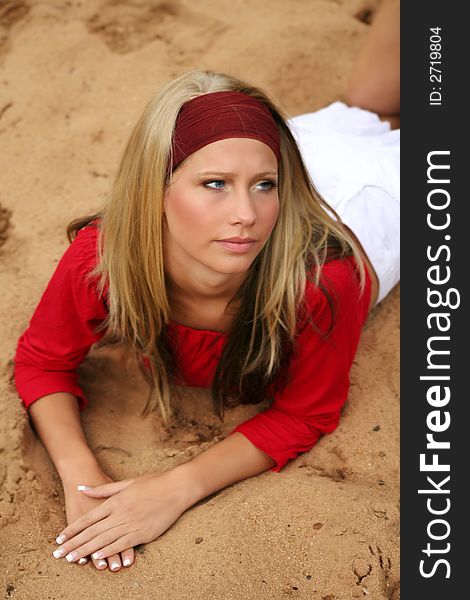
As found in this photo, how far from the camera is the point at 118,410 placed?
2428mm

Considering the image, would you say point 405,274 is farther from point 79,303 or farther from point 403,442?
point 79,303

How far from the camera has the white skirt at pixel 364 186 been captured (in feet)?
8.34

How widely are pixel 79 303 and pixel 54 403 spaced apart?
0.91 ft

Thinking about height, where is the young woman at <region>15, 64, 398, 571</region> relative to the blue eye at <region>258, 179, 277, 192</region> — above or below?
below

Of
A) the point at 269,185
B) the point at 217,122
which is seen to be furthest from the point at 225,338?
the point at 217,122

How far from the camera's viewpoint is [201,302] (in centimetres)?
222

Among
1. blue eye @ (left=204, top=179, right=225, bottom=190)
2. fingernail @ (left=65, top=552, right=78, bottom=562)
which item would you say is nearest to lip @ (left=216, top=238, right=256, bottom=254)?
blue eye @ (left=204, top=179, right=225, bottom=190)

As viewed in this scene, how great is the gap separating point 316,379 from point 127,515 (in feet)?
1.97

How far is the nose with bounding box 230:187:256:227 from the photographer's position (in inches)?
73.0

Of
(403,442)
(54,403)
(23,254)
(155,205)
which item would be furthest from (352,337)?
(23,254)

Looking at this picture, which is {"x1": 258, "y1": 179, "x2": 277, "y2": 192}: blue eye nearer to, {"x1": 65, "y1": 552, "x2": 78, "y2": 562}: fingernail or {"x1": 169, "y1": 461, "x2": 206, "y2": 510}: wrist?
{"x1": 169, "y1": 461, "x2": 206, "y2": 510}: wrist

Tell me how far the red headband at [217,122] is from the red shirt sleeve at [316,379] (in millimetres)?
417

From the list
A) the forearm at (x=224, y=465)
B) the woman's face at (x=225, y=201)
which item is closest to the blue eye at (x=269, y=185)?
the woman's face at (x=225, y=201)

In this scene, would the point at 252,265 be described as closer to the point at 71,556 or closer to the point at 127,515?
the point at 127,515
